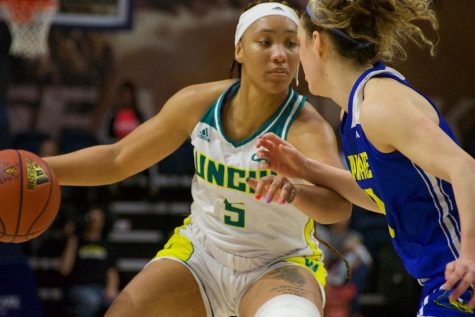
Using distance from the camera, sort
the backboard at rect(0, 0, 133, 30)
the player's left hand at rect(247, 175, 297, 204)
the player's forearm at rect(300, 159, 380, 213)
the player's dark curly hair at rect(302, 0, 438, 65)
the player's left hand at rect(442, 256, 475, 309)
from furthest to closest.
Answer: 1. the backboard at rect(0, 0, 133, 30)
2. the player's forearm at rect(300, 159, 380, 213)
3. the player's left hand at rect(247, 175, 297, 204)
4. the player's dark curly hair at rect(302, 0, 438, 65)
5. the player's left hand at rect(442, 256, 475, 309)

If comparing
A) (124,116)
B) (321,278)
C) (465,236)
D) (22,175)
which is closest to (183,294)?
(321,278)

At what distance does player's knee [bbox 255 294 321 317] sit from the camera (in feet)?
10.5

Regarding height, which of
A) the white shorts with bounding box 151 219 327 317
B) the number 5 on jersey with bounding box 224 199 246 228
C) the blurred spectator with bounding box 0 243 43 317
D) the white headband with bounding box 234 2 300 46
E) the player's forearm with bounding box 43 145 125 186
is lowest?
the blurred spectator with bounding box 0 243 43 317

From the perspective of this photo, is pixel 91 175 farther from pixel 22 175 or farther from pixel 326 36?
pixel 326 36

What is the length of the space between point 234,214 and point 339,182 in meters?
0.66

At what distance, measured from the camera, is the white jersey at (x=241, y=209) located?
12.5ft

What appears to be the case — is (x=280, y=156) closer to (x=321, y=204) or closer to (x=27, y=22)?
(x=321, y=204)

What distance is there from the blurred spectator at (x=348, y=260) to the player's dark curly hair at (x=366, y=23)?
5.22 meters

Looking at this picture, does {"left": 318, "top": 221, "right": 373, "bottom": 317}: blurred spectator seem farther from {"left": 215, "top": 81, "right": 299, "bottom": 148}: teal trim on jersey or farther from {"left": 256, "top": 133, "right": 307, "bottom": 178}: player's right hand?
{"left": 256, "top": 133, "right": 307, "bottom": 178}: player's right hand

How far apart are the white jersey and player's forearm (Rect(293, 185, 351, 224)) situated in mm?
460

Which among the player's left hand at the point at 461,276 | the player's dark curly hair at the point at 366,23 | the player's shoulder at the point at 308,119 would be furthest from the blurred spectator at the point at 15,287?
the player's left hand at the point at 461,276

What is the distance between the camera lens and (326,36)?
9.91ft

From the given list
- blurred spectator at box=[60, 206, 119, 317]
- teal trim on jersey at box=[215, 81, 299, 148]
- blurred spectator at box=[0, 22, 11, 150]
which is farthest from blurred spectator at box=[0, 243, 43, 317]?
teal trim on jersey at box=[215, 81, 299, 148]

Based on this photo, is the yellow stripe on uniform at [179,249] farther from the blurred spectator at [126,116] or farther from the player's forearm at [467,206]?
→ the blurred spectator at [126,116]
